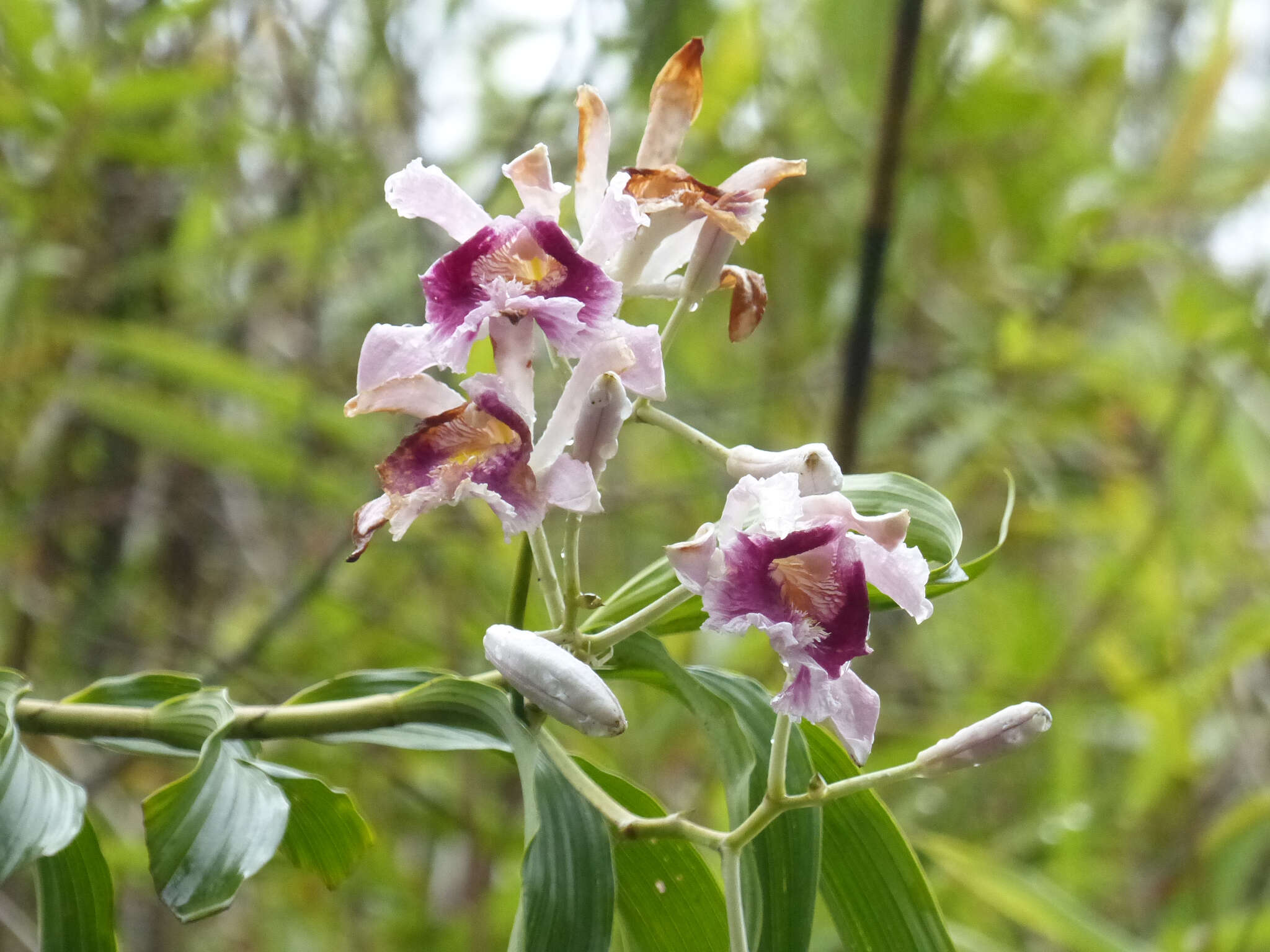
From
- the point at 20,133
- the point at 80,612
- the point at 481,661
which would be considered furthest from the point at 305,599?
the point at 20,133

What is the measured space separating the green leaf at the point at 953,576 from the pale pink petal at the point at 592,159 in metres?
0.21

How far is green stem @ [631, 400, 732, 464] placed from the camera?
0.50 m

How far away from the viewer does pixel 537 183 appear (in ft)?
1.73

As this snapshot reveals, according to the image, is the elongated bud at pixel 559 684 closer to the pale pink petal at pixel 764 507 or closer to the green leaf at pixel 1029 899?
the pale pink petal at pixel 764 507

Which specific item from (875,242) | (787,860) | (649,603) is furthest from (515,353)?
(875,242)

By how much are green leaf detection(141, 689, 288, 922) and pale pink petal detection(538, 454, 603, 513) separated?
17 centimetres

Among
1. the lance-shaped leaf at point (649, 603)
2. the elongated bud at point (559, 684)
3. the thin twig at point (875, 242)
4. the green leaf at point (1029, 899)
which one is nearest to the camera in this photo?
the elongated bud at point (559, 684)

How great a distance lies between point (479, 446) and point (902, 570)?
17 centimetres

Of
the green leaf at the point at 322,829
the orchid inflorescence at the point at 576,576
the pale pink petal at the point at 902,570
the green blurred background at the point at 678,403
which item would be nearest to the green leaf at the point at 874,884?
the orchid inflorescence at the point at 576,576

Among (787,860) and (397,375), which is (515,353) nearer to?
(397,375)

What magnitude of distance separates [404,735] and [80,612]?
4.47 feet

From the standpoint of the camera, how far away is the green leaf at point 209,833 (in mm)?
453

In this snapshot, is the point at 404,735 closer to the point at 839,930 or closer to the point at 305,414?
the point at 839,930

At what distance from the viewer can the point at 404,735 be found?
518 mm
